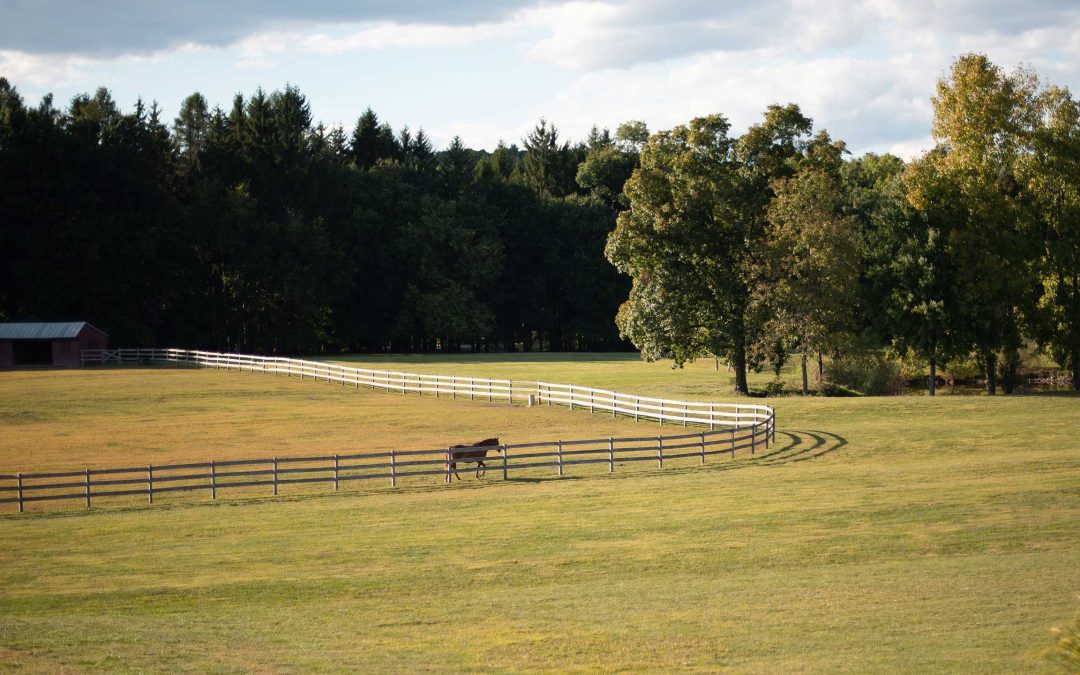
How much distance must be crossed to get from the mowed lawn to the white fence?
538cm

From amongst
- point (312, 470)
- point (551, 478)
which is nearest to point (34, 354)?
point (312, 470)

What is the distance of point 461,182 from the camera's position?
114250 mm

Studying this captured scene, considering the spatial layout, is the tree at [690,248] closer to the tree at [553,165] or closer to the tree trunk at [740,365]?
the tree trunk at [740,365]

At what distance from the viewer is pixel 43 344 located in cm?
8025

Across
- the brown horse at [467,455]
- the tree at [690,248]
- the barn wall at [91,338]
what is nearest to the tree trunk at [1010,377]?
the tree at [690,248]

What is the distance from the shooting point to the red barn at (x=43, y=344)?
7856 cm

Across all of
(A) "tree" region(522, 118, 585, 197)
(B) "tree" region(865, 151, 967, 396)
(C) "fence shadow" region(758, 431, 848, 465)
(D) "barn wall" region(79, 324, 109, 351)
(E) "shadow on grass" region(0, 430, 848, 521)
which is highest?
(A) "tree" region(522, 118, 585, 197)

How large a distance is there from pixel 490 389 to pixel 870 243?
860 inches

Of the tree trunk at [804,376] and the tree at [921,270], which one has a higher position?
the tree at [921,270]

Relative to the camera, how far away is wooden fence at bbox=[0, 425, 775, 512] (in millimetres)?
Answer: 28984

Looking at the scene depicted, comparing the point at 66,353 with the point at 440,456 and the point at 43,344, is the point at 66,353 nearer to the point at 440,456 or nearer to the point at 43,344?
the point at 43,344

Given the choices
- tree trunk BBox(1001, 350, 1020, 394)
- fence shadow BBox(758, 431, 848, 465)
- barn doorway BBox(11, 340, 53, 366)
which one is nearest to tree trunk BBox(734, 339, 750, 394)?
tree trunk BBox(1001, 350, 1020, 394)

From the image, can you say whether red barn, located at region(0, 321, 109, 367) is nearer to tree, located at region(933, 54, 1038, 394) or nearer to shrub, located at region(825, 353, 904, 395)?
shrub, located at region(825, 353, 904, 395)

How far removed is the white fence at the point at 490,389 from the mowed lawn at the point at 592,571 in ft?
17.6
